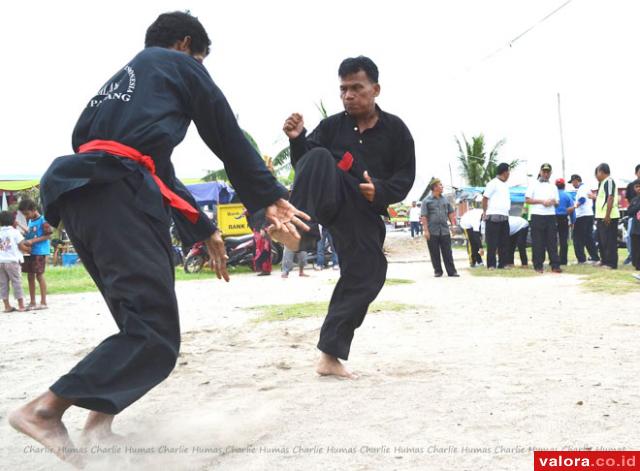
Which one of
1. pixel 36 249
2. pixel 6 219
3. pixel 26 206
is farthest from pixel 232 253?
pixel 6 219

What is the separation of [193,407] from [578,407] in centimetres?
202

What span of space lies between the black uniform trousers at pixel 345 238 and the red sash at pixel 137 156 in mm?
1058

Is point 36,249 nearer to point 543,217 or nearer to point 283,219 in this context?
point 283,219

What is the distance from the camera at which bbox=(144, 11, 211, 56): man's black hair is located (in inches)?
125

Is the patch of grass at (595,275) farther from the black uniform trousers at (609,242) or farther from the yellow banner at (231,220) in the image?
the yellow banner at (231,220)

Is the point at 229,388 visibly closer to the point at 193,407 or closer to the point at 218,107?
the point at 193,407

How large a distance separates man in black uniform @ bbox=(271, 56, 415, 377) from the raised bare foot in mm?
705

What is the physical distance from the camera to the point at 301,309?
7.55 metres

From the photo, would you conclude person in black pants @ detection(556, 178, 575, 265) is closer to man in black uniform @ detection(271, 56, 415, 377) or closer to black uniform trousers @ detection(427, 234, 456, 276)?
black uniform trousers @ detection(427, 234, 456, 276)

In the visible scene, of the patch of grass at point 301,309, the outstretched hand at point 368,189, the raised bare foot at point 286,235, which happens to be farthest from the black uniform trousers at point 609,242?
the raised bare foot at point 286,235

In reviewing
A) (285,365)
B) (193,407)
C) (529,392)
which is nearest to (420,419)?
(529,392)

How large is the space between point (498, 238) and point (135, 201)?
11.2m

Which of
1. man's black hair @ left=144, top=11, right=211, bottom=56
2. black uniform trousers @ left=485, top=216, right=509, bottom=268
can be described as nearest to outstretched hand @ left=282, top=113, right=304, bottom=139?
man's black hair @ left=144, top=11, right=211, bottom=56

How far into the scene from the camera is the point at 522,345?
4953 mm
